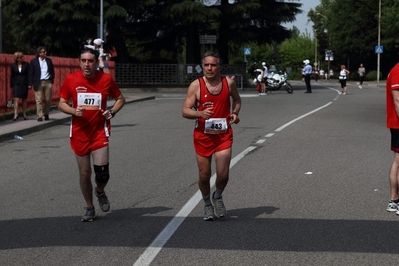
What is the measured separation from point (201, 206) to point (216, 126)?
1417mm

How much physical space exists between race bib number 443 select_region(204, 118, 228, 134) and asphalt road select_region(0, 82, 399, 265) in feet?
2.86

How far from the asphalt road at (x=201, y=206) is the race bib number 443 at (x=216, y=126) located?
34.3 inches

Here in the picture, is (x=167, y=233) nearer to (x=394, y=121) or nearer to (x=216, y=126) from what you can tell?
(x=216, y=126)

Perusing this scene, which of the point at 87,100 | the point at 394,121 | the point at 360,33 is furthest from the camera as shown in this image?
the point at 360,33

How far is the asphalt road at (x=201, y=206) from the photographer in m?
6.98

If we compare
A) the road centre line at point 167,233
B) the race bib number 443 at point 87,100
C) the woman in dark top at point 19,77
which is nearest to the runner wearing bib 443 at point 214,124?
the road centre line at point 167,233

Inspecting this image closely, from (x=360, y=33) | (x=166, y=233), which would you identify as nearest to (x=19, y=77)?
(x=166, y=233)

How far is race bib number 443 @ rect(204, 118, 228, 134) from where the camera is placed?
8117mm

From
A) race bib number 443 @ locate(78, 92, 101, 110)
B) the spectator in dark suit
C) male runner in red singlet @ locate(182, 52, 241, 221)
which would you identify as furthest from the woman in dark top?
male runner in red singlet @ locate(182, 52, 241, 221)

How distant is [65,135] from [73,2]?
1089 inches

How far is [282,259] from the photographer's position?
672 centimetres

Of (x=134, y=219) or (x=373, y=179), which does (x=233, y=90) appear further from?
(x=373, y=179)

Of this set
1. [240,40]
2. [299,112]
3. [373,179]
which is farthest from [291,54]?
[373,179]

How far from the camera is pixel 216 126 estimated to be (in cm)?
814
